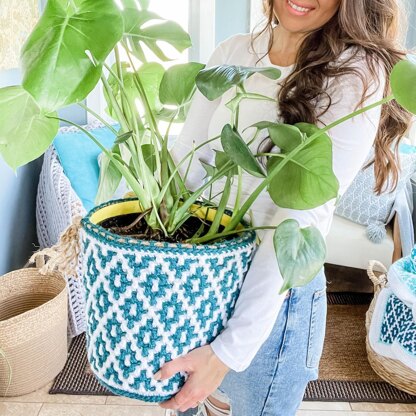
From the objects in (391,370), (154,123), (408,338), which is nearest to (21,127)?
(154,123)

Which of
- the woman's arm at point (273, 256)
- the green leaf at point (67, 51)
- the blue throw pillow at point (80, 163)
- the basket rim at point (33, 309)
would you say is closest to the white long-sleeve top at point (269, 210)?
the woman's arm at point (273, 256)

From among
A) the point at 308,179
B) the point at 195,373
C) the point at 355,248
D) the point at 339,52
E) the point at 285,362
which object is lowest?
the point at 355,248

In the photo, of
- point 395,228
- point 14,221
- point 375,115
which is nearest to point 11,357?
point 14,221

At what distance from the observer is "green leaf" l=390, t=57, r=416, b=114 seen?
1.47 feet

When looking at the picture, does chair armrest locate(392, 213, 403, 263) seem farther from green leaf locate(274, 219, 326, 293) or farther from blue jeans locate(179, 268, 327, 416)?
green leaf locate(274, 219, 326, 293)

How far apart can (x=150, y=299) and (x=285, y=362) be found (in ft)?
1.08

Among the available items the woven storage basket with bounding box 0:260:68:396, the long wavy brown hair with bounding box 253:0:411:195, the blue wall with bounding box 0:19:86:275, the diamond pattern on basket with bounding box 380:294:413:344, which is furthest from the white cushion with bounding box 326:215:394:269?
the long wavy brown hair with bounding box 253:0:411:195

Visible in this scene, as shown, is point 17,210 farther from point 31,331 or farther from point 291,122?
point 291,122

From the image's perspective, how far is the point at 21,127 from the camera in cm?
57

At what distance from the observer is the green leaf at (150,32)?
58 centimetres

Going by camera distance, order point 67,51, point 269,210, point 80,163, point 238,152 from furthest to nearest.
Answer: point 80,163
point 269,210
point 238,152
point 67,51

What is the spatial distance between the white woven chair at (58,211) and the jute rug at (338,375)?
0.17m

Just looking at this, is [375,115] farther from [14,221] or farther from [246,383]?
[14,221]

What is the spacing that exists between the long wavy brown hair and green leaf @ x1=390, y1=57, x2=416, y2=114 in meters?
0.20
